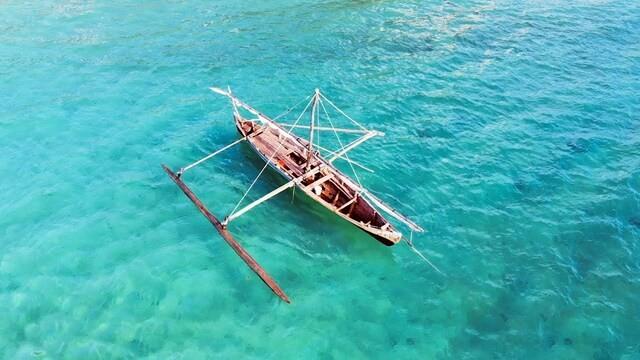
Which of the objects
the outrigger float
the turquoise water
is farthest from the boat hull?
the turquoise water

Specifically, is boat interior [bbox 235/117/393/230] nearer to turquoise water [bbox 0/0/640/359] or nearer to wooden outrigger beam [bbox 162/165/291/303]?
turquoise water [bbox 0/0/640/359]

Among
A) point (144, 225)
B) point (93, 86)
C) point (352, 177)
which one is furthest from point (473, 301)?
point (93, 86)

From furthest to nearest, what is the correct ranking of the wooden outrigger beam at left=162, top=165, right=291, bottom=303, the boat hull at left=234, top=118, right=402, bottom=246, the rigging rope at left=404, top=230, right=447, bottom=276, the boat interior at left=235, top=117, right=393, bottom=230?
the boat interior at left=235, top=117, right=393, bottom=230 → the rigging rope at left=404, top=230, right=447, bottom=276 → the boat hull at left=234, top=118, right=402, bottom=246 → the wooden outrigger beam at left=162, top=165, right=291, bottom=303

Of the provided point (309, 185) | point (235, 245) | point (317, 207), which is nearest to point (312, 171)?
point (309, 185)

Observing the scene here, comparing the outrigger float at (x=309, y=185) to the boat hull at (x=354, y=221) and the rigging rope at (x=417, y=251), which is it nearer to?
the boat hull at (x=354, y=221)

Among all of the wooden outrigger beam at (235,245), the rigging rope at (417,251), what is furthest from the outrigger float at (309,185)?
the rigging rope at (417,251)

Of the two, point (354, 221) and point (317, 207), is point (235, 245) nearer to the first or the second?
point (317, 207)
